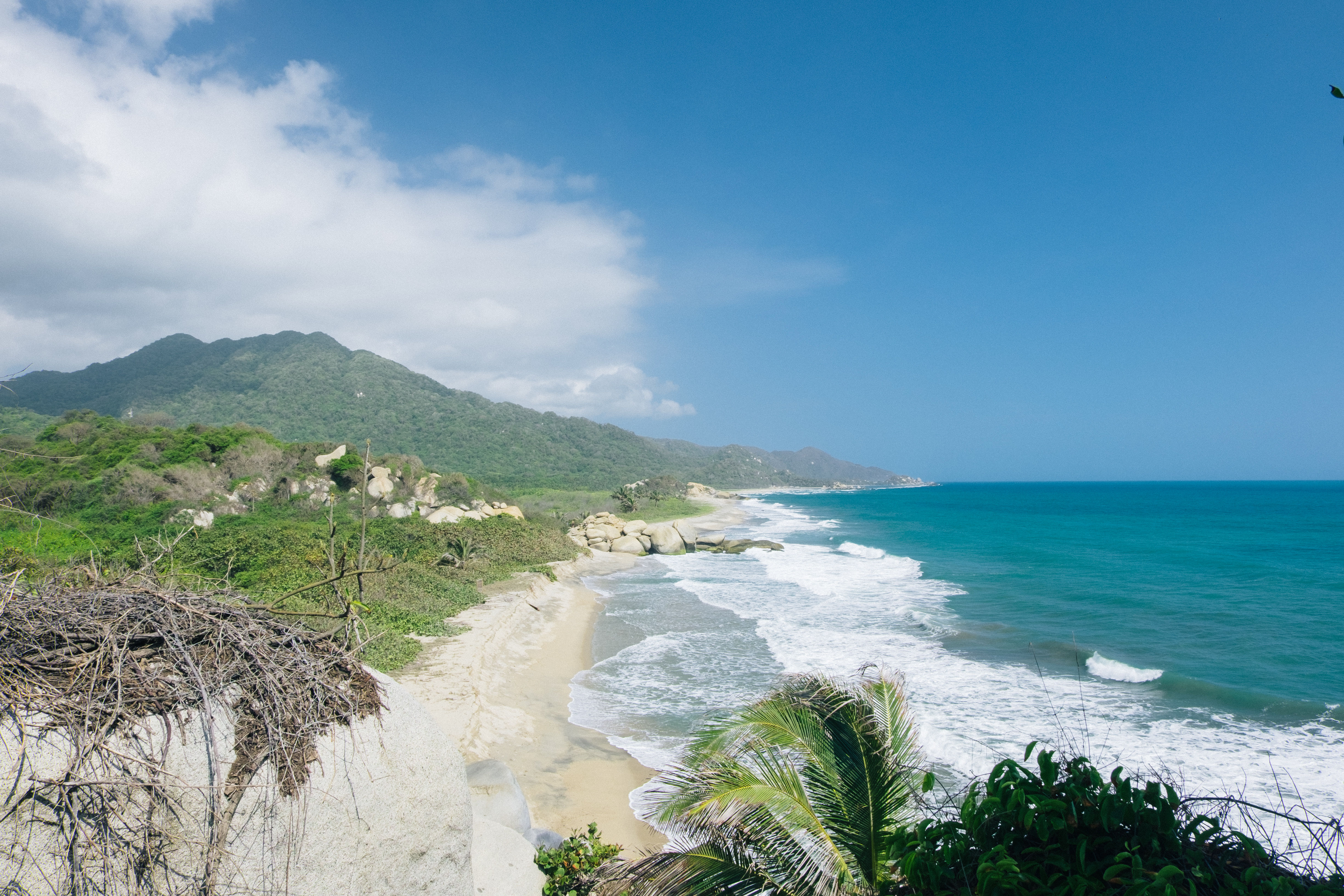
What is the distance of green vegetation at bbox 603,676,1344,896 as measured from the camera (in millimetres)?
3119

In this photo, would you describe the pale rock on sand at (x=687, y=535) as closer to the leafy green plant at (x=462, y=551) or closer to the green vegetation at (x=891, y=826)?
the leafy green plant at (x=462, y=551)

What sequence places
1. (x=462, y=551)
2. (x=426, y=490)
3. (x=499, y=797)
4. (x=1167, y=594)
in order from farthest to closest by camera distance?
1. (x=426, y=490)
2. (x=462, y=551)
3. (x=1167, y=594)
4. (x=499, y=797)

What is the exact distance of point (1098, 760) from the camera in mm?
10414

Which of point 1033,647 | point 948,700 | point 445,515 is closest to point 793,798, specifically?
point 948,700

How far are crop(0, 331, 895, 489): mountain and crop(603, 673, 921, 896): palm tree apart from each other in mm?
72497

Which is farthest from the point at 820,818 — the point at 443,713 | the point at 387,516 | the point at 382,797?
the point at 387,516

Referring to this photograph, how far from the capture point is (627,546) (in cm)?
4134

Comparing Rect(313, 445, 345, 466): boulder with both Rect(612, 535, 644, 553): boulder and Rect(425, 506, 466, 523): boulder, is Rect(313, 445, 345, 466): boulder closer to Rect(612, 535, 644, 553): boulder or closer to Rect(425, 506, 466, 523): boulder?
Rect(425, 506, 466, 523): boulder

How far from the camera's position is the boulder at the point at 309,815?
3.37 meters

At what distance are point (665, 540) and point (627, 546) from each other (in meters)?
2.75

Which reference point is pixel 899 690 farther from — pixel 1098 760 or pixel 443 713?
pixel 443 713

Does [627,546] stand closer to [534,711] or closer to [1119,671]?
[534,711]

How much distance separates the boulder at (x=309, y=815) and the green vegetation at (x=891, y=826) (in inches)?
54.5

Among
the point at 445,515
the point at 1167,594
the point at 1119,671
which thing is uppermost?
the point at 445,515
